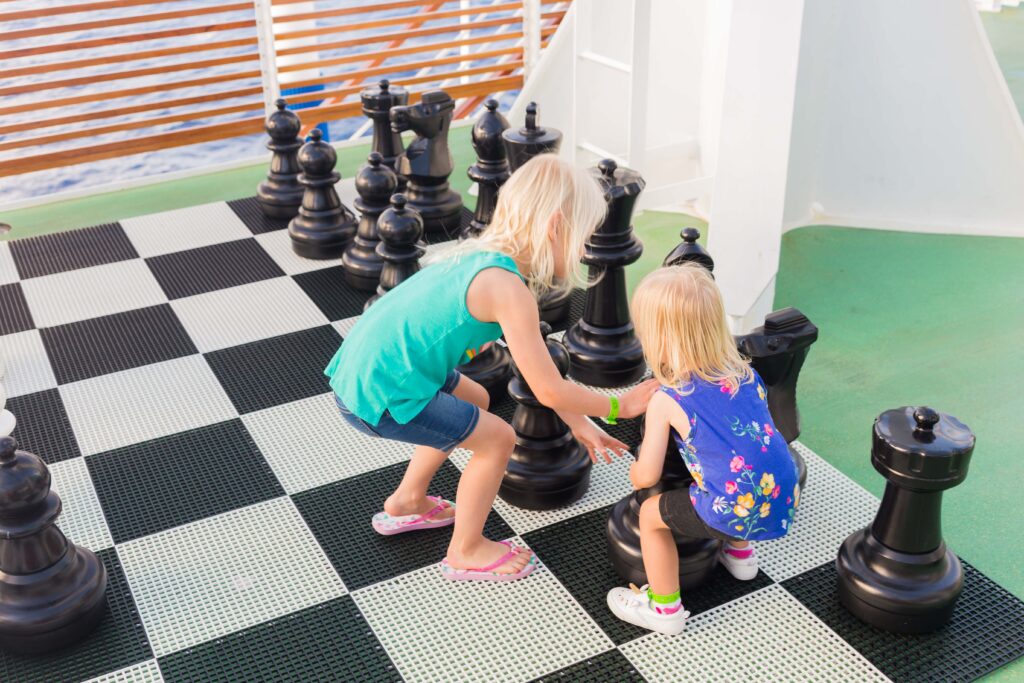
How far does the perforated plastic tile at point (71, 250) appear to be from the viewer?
10.3 ft

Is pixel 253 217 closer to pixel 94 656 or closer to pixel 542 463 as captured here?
pixel 542 463

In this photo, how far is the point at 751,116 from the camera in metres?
2.53

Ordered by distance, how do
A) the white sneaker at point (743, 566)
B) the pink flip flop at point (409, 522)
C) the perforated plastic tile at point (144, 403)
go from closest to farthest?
the white sneaker at point (743, 566), the pink flip flop at point (409, 522), the perforated plastic tile at point (144, 403)

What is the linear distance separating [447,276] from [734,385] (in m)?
0.50

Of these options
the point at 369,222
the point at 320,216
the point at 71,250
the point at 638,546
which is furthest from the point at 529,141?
the point at 71,250

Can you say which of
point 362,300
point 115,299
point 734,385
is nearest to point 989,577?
point 734,385

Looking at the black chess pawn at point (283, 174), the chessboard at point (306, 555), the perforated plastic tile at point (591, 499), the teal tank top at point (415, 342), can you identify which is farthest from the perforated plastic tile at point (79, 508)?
the black chess pawn at point (283, 174)

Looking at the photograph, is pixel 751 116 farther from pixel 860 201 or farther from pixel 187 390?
pixel 187 390

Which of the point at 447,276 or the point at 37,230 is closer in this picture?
the point at 447,276

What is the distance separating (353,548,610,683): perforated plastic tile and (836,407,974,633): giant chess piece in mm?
450

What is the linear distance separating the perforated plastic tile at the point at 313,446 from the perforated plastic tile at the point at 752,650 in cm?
75

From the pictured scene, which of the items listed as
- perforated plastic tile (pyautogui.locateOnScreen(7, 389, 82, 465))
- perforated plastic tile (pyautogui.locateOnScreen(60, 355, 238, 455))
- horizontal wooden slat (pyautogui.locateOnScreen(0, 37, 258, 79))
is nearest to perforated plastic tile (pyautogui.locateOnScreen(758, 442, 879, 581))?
perforated plastic tile (pyautogui.locateOnScreen(60, 355, 238, 455))

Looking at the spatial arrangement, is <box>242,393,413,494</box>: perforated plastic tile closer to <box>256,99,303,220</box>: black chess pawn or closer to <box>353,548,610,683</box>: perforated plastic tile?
<box>353,548,610,683</box>: perforated plastic tile

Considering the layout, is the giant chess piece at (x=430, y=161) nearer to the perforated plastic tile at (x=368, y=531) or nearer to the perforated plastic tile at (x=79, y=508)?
the perforated plastic tile at (x=368, y=531)
